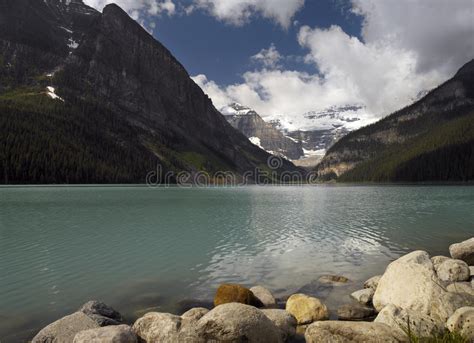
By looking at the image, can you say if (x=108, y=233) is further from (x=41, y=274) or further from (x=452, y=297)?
(x=452, y=297)

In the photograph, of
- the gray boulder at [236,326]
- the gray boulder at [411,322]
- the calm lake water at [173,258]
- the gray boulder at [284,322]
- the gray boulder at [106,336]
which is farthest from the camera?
the calm lake water at [173,258]

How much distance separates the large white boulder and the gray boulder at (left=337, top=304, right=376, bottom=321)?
75 centimetres

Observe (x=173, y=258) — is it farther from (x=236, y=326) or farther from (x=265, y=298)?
(x=236, y=326)

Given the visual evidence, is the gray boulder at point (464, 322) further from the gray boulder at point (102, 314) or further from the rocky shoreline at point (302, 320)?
the gray boulder at point (102, 314)

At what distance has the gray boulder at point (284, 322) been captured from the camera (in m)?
13.7

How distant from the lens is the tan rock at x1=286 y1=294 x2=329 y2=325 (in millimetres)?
15531

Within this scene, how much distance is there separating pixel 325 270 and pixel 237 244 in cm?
1078

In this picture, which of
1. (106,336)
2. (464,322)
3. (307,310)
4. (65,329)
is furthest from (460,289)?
(65,329)

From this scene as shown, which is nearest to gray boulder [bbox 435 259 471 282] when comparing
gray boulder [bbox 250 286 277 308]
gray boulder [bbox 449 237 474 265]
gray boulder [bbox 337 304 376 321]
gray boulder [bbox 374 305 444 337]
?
gray boulder [bbox 449 237 474 265]

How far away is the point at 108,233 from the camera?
3884 centimetres

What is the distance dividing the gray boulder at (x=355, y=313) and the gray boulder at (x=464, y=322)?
431 cm

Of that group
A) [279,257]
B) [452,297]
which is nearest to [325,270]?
[279,257]

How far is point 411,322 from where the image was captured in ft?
40.0

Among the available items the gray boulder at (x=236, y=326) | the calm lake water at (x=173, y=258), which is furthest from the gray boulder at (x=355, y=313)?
the gray boulder at (x=236, y=326)
